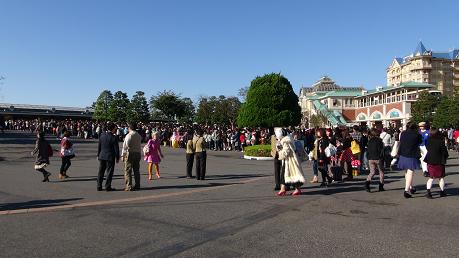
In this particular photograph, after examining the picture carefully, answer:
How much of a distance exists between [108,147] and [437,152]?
7.95m

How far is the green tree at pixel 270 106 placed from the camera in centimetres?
2911

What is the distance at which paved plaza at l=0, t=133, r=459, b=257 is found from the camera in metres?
5.39

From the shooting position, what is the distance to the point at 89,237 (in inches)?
235

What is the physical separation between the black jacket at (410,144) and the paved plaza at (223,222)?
1.01 m

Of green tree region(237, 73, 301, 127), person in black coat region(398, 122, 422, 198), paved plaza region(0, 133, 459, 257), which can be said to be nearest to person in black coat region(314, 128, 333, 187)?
paved plaza region(0, 133, 459, 257)

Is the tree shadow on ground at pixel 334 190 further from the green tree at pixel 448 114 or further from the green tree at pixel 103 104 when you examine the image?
the green tree at pixel 103 104

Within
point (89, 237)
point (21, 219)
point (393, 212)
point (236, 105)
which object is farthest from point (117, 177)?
point (236, 105)

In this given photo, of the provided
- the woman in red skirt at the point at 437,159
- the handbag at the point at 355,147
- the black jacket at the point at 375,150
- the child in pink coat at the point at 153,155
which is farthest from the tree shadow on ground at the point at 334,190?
the child in pink coat at the point at 153,155

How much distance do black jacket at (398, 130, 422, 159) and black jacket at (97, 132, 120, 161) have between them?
7.03 metres

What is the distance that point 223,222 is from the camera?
688 cm

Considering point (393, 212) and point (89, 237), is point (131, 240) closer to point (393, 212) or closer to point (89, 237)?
point (89, 237)

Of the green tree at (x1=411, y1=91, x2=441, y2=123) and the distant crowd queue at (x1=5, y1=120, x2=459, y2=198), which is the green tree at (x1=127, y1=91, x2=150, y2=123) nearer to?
the green tree at (x1=411, y1=91, x2=441, y2=123)

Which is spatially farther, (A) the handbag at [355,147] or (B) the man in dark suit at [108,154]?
(A) the handbag at [355,147]

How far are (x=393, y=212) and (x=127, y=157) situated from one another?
6.38 m
